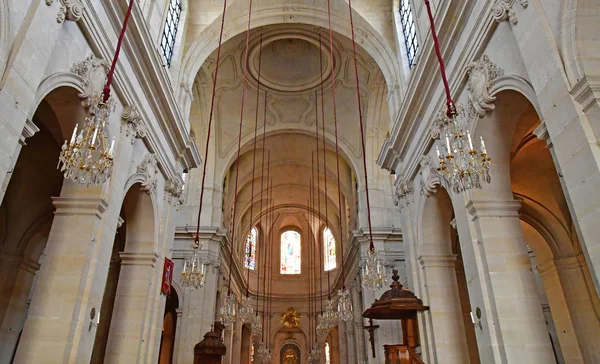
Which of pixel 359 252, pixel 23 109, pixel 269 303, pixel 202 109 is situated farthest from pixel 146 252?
pixel 269 303

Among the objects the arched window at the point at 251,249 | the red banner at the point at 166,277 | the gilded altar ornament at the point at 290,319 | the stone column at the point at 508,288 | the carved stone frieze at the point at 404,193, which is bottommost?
the stone column at the point at 508,288

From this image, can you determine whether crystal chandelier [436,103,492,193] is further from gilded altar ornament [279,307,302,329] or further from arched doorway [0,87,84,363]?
gilded altar ornament [279,307,302,329]

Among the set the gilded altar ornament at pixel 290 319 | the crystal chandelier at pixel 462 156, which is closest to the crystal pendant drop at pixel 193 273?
the crystal chandelier at pixel 462 156

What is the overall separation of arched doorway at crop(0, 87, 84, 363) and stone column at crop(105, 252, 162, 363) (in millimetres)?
2310

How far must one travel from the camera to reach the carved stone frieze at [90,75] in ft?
21.0

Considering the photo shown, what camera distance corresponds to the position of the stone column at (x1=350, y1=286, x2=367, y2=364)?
16892 mm

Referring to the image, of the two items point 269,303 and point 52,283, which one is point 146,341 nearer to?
point 52,283

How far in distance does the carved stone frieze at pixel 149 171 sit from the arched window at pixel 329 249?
19.1 metres

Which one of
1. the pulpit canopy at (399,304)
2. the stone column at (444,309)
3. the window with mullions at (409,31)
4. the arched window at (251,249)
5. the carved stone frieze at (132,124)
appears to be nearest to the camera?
the carved stone frieze at (132,124)

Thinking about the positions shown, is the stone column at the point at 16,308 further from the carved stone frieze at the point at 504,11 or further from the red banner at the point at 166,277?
the carved stone frieze at the point at 504,11

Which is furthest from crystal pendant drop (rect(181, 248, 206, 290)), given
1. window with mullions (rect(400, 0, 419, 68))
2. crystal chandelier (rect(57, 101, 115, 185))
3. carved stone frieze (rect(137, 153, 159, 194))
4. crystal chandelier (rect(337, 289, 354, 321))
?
window with mullions (rect(400, 0, 419, 68))

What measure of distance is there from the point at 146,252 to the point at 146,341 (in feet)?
6.12

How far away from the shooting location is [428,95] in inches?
355

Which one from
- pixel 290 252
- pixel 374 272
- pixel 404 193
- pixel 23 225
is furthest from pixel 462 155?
pixel 290 252
